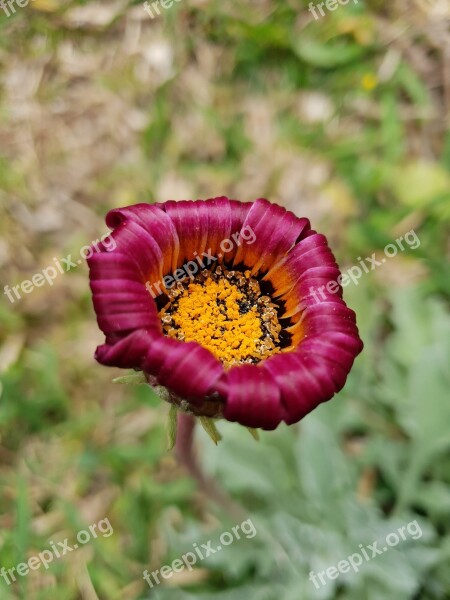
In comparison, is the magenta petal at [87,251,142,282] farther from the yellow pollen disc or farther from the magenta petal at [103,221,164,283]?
the yellow pollen disc

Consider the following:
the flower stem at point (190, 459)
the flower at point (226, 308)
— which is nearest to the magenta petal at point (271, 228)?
the flower at point (226, 308)

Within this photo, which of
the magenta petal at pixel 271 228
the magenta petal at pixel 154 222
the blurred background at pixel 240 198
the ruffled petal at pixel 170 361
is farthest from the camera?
the blurred background at pixel 240 198

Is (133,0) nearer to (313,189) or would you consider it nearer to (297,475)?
(313,189)

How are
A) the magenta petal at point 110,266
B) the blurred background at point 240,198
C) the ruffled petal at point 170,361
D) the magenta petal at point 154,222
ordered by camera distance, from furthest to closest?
1. the blurred background at point 240,198
2. the magenta petal at point 154,222
3. the magenta petal at point 110,266
4. the ruffled petal at point 170,361

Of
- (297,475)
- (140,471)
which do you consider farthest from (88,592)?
(297,475)

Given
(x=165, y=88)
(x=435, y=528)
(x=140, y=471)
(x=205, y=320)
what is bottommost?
(x=435, y=528)

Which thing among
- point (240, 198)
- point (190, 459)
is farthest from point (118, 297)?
point (240, 198)

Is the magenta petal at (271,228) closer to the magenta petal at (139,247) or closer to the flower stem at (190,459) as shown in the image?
the magenta petal at (139,247)
